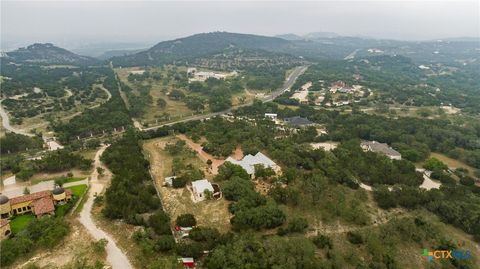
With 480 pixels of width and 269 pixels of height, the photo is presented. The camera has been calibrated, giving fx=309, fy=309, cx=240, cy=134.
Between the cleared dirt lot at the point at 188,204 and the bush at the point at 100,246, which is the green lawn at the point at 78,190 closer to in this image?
the cleared dirt lot at the point at 188,204

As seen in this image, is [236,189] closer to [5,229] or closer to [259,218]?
[259,218]

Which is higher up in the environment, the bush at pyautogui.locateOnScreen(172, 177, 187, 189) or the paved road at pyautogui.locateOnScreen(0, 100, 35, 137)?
the bush at pyautogui.locateOnScreen(172, 177, 187, 189)

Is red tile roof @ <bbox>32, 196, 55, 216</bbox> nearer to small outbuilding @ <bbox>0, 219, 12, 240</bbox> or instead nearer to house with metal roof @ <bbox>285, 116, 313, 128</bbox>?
small outbuilding @ <bbox>0, 219, 12, 240</bbox>

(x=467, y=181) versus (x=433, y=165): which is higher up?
(x=433, y=165)

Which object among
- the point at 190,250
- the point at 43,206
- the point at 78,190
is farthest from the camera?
the point at 78,190


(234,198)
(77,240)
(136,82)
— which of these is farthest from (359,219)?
(136,82)

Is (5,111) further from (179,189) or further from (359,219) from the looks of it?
(359,219)

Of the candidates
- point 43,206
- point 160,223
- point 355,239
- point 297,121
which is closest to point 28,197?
point 43,206

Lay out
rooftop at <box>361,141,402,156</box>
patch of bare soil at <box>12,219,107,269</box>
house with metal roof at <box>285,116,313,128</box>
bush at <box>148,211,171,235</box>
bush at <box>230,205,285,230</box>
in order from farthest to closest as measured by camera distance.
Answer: house with metal roof at <box>285,116,313,128</box> → rooftop at <box>361,141,402,156</box> → bush at <box>230,205,285,230</box> → bush at <box>148,211,171,235</box> → patch of bare soil at <box>12,219,107,269</box>

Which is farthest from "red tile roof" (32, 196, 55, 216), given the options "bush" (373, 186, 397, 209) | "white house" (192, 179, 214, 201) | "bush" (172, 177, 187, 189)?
"bush" (373, 186, 397, 209)
